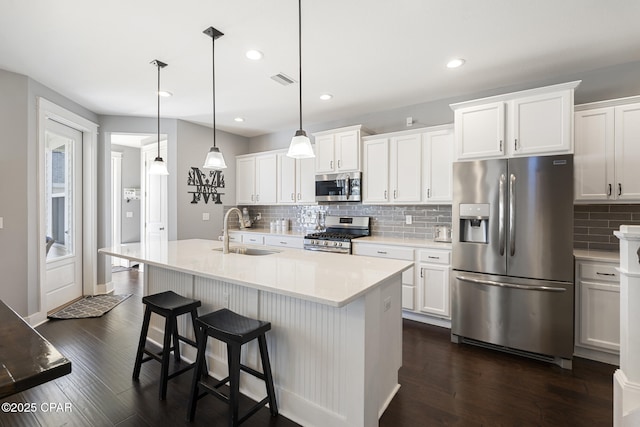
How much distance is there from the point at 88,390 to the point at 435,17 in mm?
3651

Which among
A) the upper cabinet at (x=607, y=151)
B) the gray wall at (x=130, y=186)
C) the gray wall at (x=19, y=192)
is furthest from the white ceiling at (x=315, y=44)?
the gray wall at (x=130, y=186)

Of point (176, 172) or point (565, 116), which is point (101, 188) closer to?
point (176, 172)


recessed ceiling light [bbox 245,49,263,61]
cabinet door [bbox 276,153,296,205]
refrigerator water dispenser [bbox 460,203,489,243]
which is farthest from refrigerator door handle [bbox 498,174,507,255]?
cabinet door [bbox 276,153,296,205]

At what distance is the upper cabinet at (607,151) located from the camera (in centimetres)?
261

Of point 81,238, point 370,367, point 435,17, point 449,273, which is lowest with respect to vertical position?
point 370,367

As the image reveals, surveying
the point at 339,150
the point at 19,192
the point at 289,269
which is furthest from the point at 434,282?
the point at 19,192

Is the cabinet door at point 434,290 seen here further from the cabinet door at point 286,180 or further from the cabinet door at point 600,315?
the cabinet door at point 286,180

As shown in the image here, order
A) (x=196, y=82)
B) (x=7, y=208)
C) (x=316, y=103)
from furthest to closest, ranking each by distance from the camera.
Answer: (x=316, y=103), (x=196, y=82), (x=7, y=208)

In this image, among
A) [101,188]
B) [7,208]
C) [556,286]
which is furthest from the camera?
[101,188]

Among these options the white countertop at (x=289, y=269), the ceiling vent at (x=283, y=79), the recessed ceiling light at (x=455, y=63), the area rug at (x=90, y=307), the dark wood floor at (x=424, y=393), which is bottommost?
the dark wood floor at (x=424, y=393)

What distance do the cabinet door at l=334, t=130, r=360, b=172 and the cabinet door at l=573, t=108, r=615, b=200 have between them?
7.51ft

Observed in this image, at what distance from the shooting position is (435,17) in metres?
2.17

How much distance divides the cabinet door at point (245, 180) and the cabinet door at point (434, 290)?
3.28 meters

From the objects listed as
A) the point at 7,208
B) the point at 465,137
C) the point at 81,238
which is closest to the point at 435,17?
the point at 465,137
